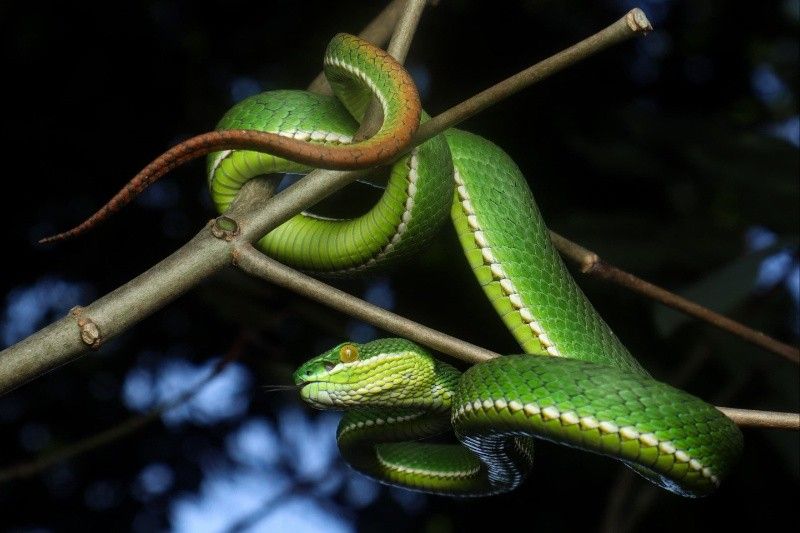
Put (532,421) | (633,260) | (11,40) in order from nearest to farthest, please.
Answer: (532,421), (633,260), (11,40)

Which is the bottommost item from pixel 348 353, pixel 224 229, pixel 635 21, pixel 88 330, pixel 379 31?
pixel 348 353

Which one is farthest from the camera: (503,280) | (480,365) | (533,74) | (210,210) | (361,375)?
(210,210)

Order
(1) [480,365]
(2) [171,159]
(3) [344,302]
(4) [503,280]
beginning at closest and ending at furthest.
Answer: (2) [171,159] → (3) [344,302] → (1) [480,365] → (4) [503,280]

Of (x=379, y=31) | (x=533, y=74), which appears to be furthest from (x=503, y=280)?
(x=533, y=74)

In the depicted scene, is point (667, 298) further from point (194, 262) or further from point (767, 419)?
point (194, 262)

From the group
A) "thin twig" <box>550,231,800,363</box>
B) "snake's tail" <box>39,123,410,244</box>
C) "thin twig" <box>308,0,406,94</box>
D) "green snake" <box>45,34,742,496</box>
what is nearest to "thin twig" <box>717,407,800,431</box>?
"green snake" <box>45,34,742,496</box>

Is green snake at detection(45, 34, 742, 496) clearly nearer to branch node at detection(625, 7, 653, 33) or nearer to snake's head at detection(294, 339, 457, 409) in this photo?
snake's head at detection(294, 339, 457, 409)

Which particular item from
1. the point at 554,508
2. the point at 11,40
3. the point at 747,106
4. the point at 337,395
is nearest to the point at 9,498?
the point at 11,40

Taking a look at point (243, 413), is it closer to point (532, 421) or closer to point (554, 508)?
point (554, 508)
